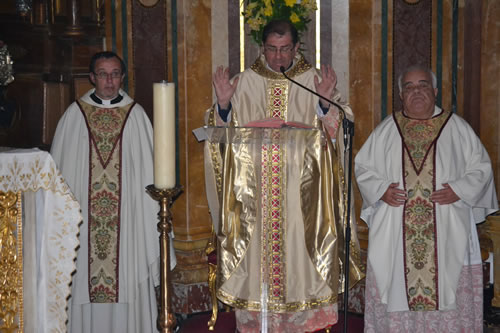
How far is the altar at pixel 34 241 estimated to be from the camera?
11.1 feet

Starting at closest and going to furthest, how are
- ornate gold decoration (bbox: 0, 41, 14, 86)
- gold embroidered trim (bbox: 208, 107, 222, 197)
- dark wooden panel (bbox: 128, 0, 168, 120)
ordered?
ornate gold decoration (bbox: 0, 41, 14, 86) → gold embroidered trim (bbox: 208, 107, 222, 197) → dark wooden panel (bbox: 128, 0, 168, 120)

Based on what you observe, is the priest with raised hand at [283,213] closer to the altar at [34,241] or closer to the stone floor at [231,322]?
the stone floor at [231,322]

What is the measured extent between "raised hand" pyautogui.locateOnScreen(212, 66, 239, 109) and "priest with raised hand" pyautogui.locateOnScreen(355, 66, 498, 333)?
104 centimetres

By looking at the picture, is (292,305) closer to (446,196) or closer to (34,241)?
(446,196)

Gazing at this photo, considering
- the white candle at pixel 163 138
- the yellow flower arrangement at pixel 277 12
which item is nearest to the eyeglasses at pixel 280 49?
the yellow flower arrangement at pixel 277 12

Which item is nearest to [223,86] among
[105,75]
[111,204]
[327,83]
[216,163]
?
[216,163]

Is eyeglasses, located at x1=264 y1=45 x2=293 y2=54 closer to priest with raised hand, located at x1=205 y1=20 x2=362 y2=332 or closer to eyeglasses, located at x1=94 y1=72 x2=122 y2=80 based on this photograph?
priest with raised hand, located at x1=205 y1=20 x2=362 y2=332

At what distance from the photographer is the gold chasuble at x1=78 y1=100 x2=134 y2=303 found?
4875mm

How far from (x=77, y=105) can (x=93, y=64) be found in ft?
1.01

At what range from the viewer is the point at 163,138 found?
8.00ft

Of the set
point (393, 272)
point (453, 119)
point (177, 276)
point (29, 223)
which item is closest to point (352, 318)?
point (393, 272)

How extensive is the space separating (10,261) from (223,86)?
76.0 inches

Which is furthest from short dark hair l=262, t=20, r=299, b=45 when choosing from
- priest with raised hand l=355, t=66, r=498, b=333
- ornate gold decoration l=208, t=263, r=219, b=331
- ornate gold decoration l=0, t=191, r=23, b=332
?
ornate gold decoration l=0, t=191, r=23, b=332

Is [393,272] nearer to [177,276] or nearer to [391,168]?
[391,168]
